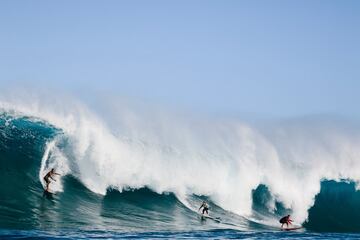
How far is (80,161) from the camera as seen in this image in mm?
16828

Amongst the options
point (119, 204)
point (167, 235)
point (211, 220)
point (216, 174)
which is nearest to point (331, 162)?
point (216, 174)

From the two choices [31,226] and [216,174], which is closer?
[31,226]

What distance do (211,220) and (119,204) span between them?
10.2ft

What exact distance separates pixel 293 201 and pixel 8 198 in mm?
12360

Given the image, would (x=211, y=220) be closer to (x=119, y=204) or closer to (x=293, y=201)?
(x=119, y=204)

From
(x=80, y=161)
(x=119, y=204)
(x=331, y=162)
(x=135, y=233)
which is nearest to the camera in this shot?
(x=135, y=233)

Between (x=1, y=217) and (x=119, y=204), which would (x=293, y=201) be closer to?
(x=119, y=204)

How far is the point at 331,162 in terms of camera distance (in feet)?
86.1

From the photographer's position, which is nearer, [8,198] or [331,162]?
[8,198]

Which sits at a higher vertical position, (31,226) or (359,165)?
(359,165)

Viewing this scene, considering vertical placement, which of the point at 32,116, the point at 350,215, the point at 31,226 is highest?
the point at 32,116

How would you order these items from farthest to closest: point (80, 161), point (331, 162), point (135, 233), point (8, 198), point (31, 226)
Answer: point (331, 162) < point (80, 161) < point (8, 198) < point (135, 233) < point (31, 226)

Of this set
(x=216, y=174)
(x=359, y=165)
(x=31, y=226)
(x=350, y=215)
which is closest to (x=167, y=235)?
(x=31, y=226)

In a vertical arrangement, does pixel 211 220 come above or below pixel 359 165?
below
